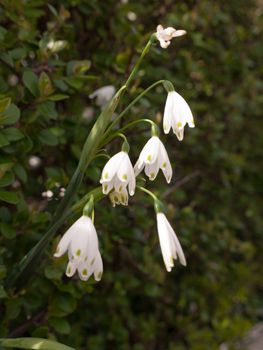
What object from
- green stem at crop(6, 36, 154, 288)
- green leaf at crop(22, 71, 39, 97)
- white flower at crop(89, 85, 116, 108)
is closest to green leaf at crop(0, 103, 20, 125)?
green leaf at crop(22, 71, 39, 97)

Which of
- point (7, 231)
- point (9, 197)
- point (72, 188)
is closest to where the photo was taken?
point (72, 188)

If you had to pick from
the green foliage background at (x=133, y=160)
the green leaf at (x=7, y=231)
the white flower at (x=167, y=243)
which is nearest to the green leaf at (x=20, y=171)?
the green foliage background at (x=133, y=160)

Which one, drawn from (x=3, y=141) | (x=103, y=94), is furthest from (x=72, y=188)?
(x=103, y=94)

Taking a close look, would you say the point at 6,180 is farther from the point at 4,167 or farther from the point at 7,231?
the point at 7,231

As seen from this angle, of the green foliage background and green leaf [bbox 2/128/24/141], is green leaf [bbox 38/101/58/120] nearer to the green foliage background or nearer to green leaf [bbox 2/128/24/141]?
the green foliage background

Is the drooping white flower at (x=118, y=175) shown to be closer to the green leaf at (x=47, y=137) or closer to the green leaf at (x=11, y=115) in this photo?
the green leaf at (x=11, y=115)

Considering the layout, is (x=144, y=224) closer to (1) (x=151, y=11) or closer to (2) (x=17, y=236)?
(2) (x=17, y=236)
